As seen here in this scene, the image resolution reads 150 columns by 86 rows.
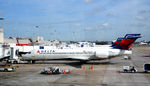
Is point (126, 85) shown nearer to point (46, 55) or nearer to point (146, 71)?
point (146, 71)

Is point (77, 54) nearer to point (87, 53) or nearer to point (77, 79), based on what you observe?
point (87, 53)

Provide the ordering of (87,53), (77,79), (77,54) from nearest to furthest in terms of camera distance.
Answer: (77,79)
(87,53)
(77,54)

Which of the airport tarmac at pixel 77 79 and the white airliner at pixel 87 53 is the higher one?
the white airliner at pixel 87 53

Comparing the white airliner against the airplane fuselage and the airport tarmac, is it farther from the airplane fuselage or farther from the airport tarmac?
the airport tarmac

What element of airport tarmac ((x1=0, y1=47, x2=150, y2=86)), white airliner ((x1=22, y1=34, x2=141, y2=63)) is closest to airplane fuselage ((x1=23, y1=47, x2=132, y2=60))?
white airliner ((x1=22, y1=34, x2=141, y2=63))

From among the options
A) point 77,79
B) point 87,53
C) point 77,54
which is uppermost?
point 87,53

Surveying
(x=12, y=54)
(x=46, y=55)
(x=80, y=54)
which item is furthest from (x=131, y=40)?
(x=12, y=54)

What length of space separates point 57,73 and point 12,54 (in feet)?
44.8

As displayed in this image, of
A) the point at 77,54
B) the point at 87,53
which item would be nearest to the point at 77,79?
the point at 87,53

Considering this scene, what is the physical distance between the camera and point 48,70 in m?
27.2

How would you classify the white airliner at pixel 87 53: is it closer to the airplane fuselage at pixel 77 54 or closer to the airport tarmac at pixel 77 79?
the airplane fuselage at pixel 77 54

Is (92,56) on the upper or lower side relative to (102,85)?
upper

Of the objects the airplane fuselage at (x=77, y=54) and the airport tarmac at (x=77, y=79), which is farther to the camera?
the airplane fuselage at (x=77, y=54)

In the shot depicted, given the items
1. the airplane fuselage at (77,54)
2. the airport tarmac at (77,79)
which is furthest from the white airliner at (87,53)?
the airport tarmac at (77,79)
